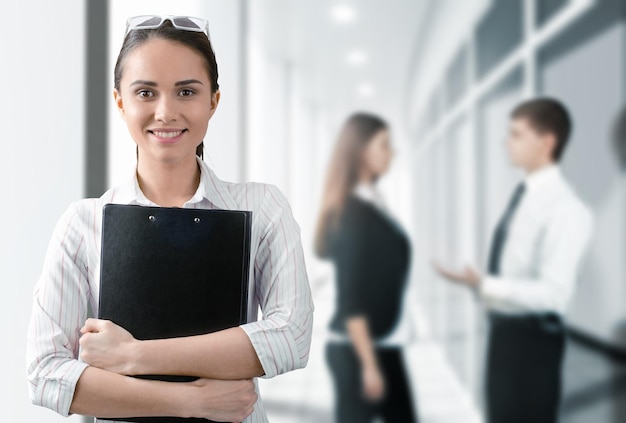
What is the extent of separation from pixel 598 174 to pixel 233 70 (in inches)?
54.0

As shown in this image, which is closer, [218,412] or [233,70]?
[218,412]

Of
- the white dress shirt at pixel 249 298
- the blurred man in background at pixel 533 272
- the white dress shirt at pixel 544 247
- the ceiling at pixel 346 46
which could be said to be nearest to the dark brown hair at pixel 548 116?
the blurred man in background at pixel 533 272

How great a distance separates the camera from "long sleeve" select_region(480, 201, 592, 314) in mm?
2061

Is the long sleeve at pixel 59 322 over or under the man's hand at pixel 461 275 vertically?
over

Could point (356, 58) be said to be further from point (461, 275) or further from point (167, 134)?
point (167, 134)

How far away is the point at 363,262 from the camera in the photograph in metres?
2.15

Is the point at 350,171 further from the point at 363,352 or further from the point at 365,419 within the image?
the point at 365,419

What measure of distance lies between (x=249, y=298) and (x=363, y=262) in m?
1.46

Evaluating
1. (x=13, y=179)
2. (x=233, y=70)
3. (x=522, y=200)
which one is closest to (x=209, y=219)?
(x=13, y=179)

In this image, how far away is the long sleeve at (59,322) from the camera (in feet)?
2.09

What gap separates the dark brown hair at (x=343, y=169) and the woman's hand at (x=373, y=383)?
0.47 metres

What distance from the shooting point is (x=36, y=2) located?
1.41 meters

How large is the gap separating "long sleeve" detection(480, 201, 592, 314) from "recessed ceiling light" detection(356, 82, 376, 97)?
77 cm

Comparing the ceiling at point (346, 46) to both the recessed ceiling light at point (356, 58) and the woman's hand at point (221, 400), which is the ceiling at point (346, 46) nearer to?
the recessed ceiling light at point (356, 58)
